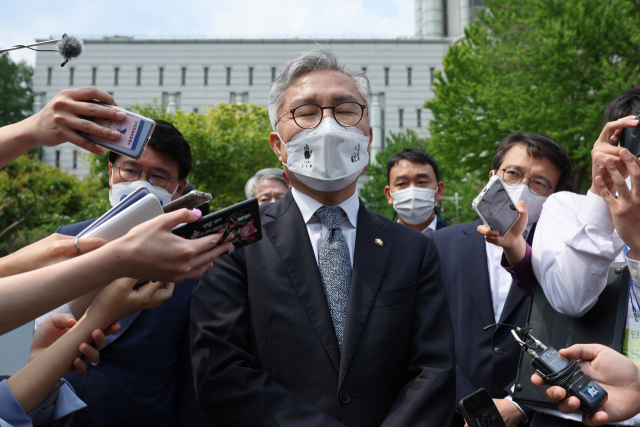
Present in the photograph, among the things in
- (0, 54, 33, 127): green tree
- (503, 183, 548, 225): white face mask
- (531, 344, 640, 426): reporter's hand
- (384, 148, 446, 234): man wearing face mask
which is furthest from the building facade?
(531, 344, 640, 426): reporter's hand

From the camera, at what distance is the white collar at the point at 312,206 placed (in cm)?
269

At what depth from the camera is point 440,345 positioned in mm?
2430

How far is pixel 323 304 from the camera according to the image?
7.77ft

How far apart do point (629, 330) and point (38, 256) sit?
8.56 feet

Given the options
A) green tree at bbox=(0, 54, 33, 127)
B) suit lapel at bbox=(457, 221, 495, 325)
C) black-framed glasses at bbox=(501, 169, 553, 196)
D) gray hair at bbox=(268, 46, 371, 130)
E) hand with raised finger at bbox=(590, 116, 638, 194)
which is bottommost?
suit lapel at bbox=(457, 221, 495, 325)

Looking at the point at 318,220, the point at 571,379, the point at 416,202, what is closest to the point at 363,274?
the point at 318,220

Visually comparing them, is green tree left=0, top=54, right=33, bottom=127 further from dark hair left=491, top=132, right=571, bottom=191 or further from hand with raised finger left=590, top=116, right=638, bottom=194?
hand with raised finger left=590, top=116, right=638, bottom=194

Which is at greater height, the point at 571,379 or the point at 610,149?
the point at 610,149

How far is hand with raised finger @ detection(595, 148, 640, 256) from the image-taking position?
225cm

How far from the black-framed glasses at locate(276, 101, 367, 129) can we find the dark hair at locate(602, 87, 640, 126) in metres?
1.46

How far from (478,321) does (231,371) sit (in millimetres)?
1859

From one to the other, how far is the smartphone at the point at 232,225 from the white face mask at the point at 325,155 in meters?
0.64

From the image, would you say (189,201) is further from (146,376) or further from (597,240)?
(597,240)

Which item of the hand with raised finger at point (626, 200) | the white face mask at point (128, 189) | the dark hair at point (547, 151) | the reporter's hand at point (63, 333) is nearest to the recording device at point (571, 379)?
the hand with raised finger at point (626, 200)
